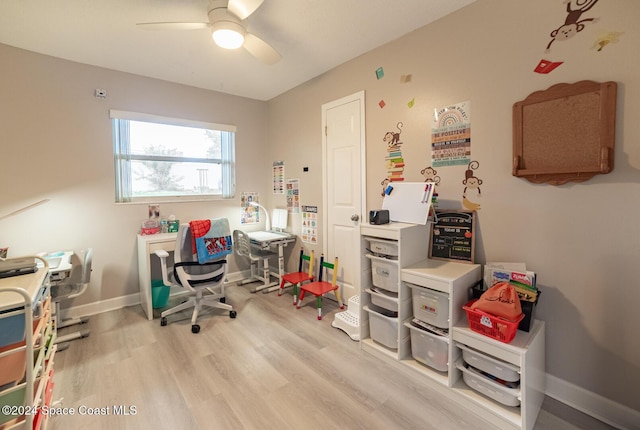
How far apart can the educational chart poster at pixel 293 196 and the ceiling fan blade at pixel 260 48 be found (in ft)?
5.32

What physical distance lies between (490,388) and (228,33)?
2.79 meters

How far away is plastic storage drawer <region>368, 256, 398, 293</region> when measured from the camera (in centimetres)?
209

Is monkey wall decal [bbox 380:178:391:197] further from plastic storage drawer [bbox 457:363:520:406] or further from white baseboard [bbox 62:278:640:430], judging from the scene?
white baseboard [bbox 62:278:640:430]

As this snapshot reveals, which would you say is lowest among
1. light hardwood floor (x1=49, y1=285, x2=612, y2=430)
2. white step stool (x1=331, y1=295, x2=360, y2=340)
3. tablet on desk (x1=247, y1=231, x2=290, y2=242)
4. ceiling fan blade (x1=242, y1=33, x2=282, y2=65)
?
light hardwood floor (x1=49, y1=285, x2=612, y2=430)

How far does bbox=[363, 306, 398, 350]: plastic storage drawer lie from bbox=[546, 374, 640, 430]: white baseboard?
37.4 inches

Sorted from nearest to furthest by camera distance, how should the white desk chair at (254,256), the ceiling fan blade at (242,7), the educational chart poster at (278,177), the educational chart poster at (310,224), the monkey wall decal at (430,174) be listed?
the ceiling fan blade at (242,7) < the monkey wall decal at (430,174) < the educational chart poster at (310,224) < the white desk chair at (254,256) < the educational chart poster at (278,177)

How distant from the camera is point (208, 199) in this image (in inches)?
147

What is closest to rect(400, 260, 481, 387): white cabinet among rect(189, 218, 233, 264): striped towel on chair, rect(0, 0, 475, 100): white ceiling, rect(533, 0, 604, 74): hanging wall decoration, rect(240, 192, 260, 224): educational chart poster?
rect(533, 0, 604, 74): hanging wall decoration

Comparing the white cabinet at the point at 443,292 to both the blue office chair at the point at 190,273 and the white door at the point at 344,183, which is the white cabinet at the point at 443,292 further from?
the blue office chair at the point at 190,273

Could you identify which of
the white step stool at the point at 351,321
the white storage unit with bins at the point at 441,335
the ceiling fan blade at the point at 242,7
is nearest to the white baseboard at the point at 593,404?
the white storage unit with bins at the point at 441,335

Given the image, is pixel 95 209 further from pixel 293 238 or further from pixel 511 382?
pixel 511 382

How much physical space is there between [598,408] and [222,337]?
8.51 ft

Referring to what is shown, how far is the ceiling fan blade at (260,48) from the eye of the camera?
2.12 meters

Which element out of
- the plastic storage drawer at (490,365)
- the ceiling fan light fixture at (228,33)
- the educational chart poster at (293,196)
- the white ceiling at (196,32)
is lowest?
the plastic storage drawer at (490,365)
